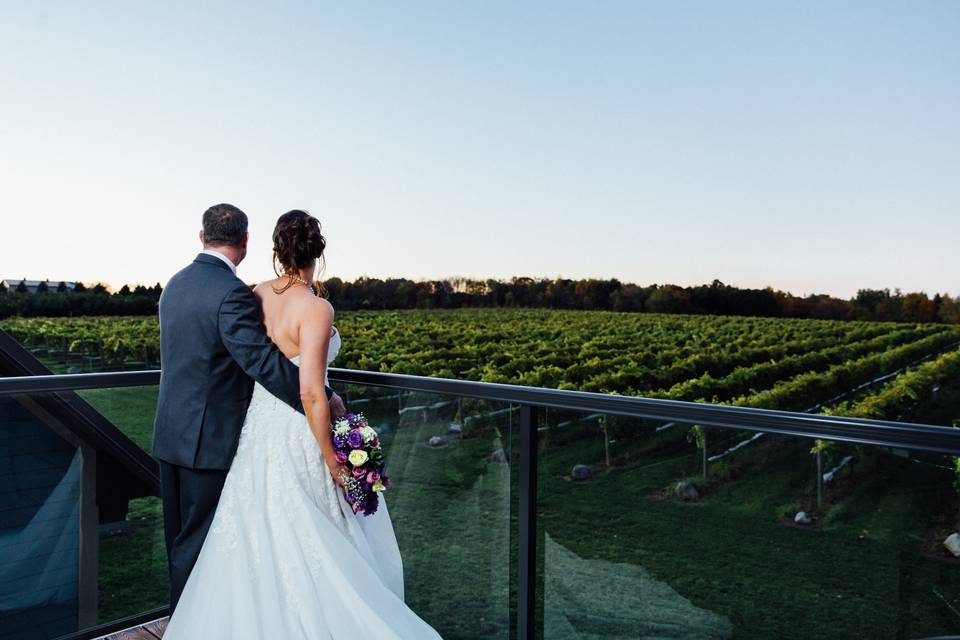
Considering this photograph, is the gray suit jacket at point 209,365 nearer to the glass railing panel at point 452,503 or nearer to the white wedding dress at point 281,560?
the white wedding dress at point 281,560

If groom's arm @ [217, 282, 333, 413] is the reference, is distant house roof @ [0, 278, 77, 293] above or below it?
above

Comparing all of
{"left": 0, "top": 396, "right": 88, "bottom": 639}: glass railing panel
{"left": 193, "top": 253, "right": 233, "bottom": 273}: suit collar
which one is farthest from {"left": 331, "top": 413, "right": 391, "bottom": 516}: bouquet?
{"left": 0, "top": 396, "right": 88, "bottom": 639}: glass railing panel

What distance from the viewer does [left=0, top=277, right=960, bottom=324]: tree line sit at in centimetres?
4322

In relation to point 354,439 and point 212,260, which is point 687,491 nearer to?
point 354,439

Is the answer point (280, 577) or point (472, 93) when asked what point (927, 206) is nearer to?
point (472, 93)

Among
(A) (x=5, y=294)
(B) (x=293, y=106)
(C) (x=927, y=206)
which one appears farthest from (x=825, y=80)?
(A) (x=5, y=294)

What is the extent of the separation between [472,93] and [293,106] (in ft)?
22.1

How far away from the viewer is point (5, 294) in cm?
4288

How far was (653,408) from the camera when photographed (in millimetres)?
1834

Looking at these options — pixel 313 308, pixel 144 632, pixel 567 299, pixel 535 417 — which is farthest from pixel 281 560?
pixel 567 299

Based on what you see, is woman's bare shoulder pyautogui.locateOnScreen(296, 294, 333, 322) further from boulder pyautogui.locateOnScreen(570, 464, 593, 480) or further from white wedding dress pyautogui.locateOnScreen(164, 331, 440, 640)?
boulder pyautogui.locateOnScreen(570, 464, 593, 480)

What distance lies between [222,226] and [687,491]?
1452 millimetres

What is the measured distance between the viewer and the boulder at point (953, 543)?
1.40m

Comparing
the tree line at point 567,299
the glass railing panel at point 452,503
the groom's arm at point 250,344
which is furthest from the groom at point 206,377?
the tree line at point 567,299
